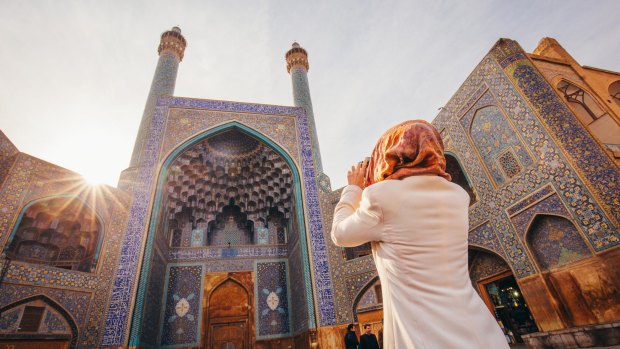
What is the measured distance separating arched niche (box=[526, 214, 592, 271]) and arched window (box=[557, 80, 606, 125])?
4.61 m

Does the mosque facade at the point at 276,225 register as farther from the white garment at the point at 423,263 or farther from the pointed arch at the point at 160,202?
the white garment at the point at 423,263

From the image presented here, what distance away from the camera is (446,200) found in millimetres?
845

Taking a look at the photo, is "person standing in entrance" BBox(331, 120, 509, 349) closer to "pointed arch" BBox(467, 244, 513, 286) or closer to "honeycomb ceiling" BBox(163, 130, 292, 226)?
"pointed arch" BBox(467, 244, 513, 286)

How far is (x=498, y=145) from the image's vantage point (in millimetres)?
5336

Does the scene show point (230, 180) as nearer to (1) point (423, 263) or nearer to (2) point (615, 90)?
(1) point (423, 263)

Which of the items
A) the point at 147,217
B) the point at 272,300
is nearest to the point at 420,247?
the point at 147,217

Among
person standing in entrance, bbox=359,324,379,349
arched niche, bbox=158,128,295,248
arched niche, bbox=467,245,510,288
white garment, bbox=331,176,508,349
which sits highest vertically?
arched niche, bbox=158,128,295,248

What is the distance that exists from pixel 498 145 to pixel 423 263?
5.46 m

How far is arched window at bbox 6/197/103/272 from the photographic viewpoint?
4855 millimetres

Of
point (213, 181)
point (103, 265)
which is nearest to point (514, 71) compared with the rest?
point (213, 181)

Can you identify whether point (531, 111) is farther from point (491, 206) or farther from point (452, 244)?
point (452, 244)

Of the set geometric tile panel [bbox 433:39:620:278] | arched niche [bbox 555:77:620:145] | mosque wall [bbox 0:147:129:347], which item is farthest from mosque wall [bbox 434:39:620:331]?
mosque wall [bbox 0:147:129:347]

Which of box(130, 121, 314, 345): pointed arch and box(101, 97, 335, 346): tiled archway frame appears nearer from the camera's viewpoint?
box(101, 97, 335, 346): tiled archway frame

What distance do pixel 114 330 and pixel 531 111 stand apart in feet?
23.4
